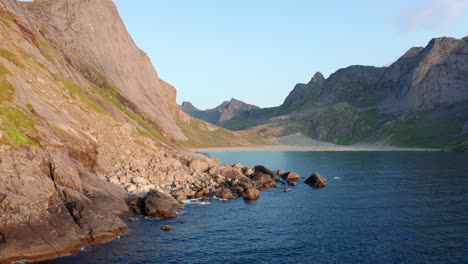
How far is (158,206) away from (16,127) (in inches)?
881

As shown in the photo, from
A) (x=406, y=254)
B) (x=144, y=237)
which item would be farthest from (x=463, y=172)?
(x=144, y=237)

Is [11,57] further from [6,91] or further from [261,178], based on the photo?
[261,178]

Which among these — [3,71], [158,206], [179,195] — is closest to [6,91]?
[3,71]

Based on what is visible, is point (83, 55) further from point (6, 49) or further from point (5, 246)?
point (5, 246)

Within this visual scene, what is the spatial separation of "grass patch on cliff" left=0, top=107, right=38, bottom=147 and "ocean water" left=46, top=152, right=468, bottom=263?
18048mm

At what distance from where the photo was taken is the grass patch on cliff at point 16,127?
47.7 metres

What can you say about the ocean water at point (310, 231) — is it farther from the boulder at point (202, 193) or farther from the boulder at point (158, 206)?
the boulder at point (202, 193)

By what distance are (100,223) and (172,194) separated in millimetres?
24927

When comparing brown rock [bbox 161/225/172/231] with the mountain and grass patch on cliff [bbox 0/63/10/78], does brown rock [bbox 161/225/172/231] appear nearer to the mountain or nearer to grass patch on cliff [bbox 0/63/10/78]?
the mountain

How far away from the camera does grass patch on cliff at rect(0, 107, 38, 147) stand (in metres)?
47.7

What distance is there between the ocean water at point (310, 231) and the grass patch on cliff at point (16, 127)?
18048 millimetres

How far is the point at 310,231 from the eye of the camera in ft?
166

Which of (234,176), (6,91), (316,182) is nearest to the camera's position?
(6,91)

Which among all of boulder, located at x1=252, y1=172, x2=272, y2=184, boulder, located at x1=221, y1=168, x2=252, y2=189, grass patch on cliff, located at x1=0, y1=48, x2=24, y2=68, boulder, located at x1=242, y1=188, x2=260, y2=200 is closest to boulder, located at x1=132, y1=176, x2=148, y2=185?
boulder, located at x1=242, y1=188, x2=260, y2=200
